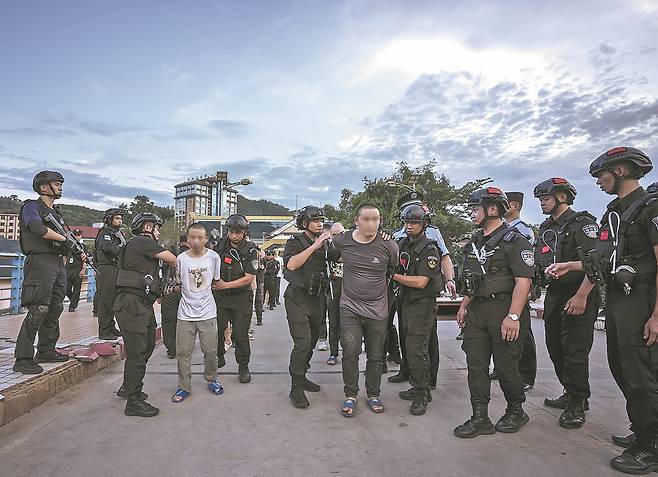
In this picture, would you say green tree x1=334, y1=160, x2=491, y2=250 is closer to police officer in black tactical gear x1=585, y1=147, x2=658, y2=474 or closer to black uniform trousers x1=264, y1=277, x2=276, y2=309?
black uniform trousers x1=264, y1=277, x2=276, y2=309

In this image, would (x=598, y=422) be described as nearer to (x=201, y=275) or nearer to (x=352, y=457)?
(x=352, y=457)

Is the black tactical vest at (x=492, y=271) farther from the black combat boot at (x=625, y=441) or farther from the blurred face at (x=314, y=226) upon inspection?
the blurred face at (x=314, y=226)

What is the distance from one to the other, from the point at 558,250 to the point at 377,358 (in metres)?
1.96

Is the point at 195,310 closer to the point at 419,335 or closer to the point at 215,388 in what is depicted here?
the point at 215,388

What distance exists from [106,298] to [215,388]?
2807 mm

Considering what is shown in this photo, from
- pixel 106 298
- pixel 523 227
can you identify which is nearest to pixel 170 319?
pixel 106 298

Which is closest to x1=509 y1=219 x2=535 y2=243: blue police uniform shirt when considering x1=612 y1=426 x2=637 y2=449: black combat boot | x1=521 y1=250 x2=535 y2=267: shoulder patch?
x1=521 y1=250 x2=535 y2=267: shoulder patch

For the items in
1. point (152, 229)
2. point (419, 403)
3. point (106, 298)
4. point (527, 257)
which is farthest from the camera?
point (106, 298)

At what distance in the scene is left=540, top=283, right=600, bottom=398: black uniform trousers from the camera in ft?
13.2

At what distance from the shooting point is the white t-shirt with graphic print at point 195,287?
4742mm

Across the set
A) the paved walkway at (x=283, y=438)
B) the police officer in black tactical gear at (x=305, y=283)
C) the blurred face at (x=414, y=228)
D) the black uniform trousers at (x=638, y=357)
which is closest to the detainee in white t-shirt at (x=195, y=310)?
the paved walkway at (x=283, y=438)

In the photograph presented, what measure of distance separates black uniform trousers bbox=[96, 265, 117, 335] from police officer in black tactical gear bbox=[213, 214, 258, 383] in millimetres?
2192

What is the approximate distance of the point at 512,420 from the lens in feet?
12.4

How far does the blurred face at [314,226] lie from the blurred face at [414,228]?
89 cm
